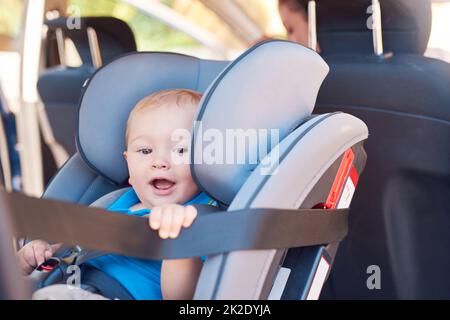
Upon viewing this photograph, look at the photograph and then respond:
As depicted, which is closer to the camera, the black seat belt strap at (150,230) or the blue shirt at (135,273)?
the black seat belt strap at (150,230)

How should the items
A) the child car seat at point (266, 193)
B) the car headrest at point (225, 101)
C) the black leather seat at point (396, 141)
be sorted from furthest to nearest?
the black leather seat at point (396, 141) → the car headrest at point (225, 101) → the child car seat at point (266, 193)

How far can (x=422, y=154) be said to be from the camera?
1989mm

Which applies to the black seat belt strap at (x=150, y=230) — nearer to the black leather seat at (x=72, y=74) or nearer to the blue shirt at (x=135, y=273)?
the blue shirt at (x=135, y=273)

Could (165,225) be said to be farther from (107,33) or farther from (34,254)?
(107,33)

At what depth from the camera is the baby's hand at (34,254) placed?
66.0 inches

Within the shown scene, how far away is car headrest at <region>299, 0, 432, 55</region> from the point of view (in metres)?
2.04

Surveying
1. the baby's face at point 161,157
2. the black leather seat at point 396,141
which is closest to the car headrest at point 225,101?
the baby's face at point 161,157

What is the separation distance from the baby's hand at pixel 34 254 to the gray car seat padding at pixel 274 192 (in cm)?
49

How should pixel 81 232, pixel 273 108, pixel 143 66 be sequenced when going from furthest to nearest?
pixel 143 66
pixel 273 108
pixel 81 232

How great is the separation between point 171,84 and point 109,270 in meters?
0.52

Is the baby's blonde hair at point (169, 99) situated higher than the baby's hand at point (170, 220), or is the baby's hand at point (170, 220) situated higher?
the baby's blonde hair at point (169, 99)

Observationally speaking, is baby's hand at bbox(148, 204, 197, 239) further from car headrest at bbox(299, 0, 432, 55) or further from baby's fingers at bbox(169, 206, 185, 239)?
car headrest at bbox(299, 0, 432, 55)
